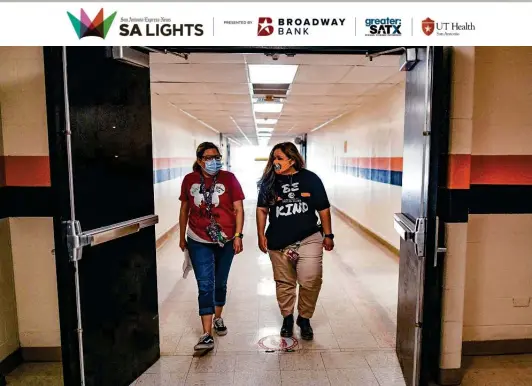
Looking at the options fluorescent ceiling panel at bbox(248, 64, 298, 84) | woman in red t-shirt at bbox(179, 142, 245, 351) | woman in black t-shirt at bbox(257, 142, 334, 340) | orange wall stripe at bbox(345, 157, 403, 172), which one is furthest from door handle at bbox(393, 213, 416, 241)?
orange wall stripe at bbox(345, 157, 403, 172)

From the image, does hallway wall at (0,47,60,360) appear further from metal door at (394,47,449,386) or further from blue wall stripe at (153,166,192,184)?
blue wall stripe at (153,166,192,184)

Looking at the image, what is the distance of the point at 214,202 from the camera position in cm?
295

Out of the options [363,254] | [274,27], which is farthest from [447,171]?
[363,254]

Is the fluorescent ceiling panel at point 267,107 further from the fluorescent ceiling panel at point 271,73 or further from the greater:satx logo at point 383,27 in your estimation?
the greater:satx logo at point 383,27

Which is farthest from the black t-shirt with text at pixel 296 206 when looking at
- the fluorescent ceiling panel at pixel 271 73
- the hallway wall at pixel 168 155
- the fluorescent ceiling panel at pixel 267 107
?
the fluorescent ceiling panel at pixel 267 107

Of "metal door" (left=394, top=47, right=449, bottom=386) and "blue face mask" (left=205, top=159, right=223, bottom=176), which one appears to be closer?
"metal door" (left=394, top=47, right=449, bottom=386)

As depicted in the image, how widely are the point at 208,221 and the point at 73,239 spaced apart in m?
1.11

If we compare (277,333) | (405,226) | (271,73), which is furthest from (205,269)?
(271,73)

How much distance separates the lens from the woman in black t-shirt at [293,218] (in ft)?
9.71

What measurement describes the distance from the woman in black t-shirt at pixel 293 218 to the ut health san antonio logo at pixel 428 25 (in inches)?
51.2

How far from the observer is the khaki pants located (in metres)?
3.00

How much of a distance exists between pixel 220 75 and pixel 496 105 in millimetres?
2847

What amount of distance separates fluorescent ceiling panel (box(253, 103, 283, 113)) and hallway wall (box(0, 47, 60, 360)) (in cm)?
475

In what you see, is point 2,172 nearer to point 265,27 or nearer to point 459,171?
point 265,27
